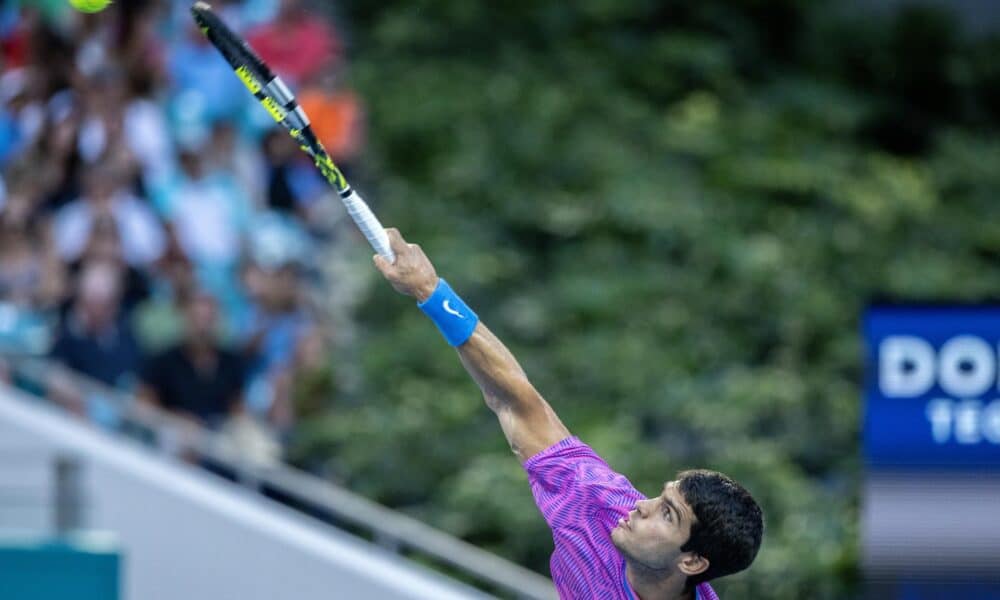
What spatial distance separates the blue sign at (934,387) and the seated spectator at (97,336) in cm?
477

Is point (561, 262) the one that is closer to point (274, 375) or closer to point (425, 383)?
point (425, 383)

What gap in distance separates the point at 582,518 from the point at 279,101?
4.99ft

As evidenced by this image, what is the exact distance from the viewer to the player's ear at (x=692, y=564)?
477 cm

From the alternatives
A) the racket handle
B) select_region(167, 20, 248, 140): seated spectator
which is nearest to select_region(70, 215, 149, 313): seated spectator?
select_region(167, 20, 248, 140): seated spectator

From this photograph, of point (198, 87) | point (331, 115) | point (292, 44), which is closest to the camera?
point (198, 87)

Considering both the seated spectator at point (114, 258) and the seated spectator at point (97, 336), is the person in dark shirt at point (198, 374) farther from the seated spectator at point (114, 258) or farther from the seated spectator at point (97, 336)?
the seated spectator at point (114, 258)

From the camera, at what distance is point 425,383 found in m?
11.6

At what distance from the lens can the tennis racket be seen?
16.3 feet

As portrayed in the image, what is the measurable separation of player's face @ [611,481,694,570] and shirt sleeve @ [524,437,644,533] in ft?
0.33

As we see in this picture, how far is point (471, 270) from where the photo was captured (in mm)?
12523

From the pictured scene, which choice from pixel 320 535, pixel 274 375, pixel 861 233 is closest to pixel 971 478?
pixel 320 535

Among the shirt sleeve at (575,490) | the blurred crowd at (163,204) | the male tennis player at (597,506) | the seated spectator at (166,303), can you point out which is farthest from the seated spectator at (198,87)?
the shirt sleeve at (575,490)

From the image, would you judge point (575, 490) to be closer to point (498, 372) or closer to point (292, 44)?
point (498, 372)

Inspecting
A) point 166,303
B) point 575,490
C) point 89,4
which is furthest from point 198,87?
point 575,490
